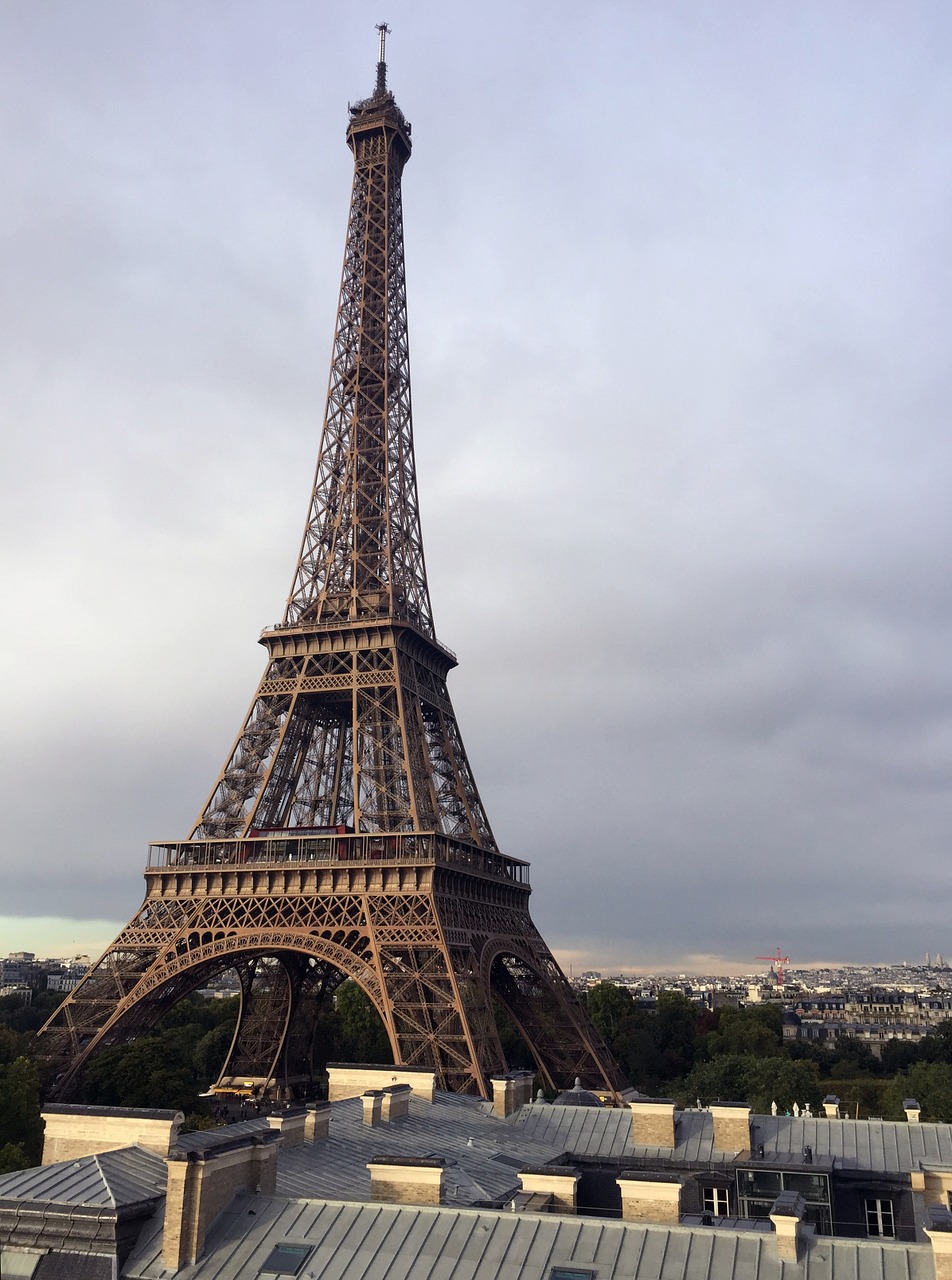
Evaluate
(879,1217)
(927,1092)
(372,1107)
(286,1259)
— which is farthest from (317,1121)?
(927,1092)

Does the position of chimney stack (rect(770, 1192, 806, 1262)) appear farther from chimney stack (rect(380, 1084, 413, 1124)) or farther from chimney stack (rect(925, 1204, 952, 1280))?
chimney stack (rect(380, 1084, 413, 1124))

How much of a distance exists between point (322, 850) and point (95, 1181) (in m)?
42.3

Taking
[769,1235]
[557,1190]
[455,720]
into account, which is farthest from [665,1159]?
[455,720]

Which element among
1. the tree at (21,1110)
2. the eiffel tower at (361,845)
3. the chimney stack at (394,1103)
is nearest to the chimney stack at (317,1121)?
the chimney stack at (394,1103)

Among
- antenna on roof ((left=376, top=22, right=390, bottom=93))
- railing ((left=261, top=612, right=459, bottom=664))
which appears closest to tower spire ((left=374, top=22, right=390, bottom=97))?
antenna on roof ((left=376, top=22, right=390, bottom=93))

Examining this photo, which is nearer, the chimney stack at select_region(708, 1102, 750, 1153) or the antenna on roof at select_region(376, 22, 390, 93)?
the chimney stack at select_region(708, 1102, 750, 1153)

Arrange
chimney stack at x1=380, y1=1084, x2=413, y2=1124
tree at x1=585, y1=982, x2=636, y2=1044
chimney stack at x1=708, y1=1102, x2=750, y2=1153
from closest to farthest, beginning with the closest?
chimney stack at x1=708, y1=1102, x2=750, y2=1153
chimney stack at x1=380, y1=1084, x2=413, y2=1124
tree at x1=585, y1=982, x2=636, y2=1044

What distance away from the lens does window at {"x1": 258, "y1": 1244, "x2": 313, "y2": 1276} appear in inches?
656

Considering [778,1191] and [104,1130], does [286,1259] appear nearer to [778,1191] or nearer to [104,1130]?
[104,1130]

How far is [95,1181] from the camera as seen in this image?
704 inches

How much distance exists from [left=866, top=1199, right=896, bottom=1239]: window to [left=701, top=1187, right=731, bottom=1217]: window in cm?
328

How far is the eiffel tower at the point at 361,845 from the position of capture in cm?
5434

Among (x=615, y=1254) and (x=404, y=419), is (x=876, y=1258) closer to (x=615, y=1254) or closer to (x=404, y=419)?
(x=615, y=1254)

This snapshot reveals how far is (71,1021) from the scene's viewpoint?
55594 millimetres
